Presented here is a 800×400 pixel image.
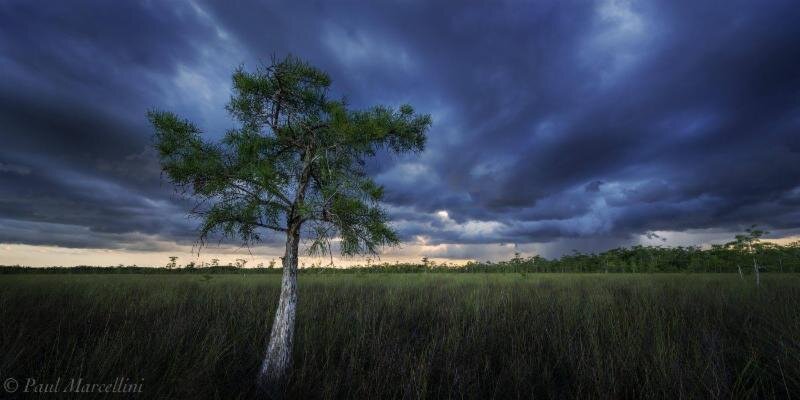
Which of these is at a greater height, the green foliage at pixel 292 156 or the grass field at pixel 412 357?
the green foliage at pixel 292 156

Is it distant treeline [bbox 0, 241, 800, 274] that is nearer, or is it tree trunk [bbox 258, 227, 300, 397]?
tree trunk [bbox 258, 227, 300, 397]

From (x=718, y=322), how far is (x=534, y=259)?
7210cm

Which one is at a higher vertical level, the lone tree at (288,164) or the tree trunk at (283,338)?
the lone tree at (288,164)

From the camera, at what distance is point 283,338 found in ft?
11.8

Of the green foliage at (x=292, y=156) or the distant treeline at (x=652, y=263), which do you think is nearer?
the green foliage at (x=292, y=156)

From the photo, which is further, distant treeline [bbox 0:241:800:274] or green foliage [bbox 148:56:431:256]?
distant treeline [bbox 0:241:800:274]

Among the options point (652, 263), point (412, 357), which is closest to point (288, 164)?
point (412, 357)

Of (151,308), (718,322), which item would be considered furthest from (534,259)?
(151,308)

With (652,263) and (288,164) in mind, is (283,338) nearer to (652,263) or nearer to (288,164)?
(288,164)

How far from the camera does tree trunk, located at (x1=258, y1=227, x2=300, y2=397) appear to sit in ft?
11.5

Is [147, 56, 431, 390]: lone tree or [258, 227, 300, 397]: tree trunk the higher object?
[147, 56, 431, 390]: lone tree

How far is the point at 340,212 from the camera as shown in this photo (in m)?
3.52

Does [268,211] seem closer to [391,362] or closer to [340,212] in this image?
[340,212]

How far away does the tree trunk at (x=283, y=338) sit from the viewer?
350cm
